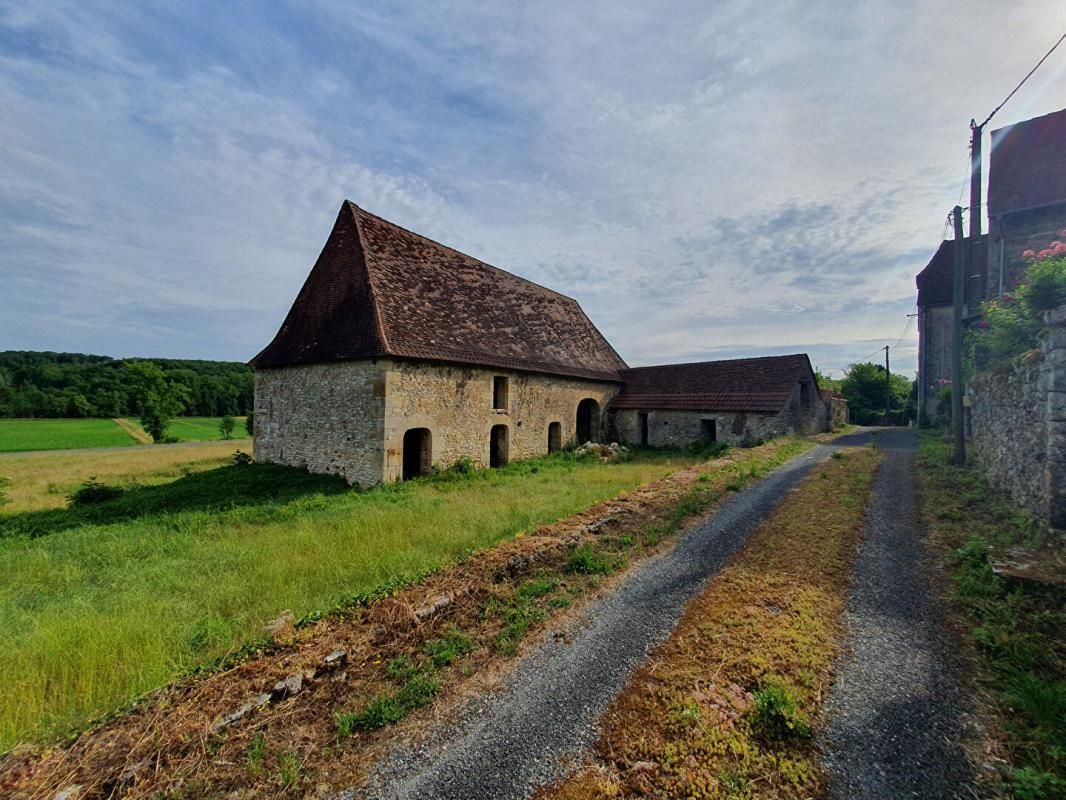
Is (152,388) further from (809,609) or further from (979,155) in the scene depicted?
(979,155)

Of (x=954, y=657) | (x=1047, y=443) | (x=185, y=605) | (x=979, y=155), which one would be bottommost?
(x=185, y=605)

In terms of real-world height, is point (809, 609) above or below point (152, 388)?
below

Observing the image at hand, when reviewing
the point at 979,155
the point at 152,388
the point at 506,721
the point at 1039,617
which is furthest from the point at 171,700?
the point at 152,388

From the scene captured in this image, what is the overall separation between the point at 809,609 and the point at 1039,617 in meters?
1.83

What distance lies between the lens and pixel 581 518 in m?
7.88

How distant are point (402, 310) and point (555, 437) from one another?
8470 millimetres

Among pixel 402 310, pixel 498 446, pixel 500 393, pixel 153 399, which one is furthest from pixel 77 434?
pixel 500 393

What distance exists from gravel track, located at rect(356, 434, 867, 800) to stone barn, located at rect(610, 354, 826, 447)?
15.0 metres

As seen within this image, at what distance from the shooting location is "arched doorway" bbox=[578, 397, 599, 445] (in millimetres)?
21312

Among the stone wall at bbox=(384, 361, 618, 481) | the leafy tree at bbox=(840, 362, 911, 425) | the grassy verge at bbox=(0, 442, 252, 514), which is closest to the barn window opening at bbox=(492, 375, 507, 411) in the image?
the stone wall at bbox=(384, 361, 618, 481)

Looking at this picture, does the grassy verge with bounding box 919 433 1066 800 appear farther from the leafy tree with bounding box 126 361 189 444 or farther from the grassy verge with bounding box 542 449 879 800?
the leafy tree with bounding box 126 361 189 444

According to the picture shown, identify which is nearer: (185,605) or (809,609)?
(809,609)

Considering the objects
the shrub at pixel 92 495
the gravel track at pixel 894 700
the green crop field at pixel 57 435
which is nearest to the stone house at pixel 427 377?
the shrub at pixel 92 495

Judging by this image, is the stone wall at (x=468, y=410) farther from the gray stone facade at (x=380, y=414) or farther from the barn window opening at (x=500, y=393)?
the barn window opening at (x=500, y=393)
